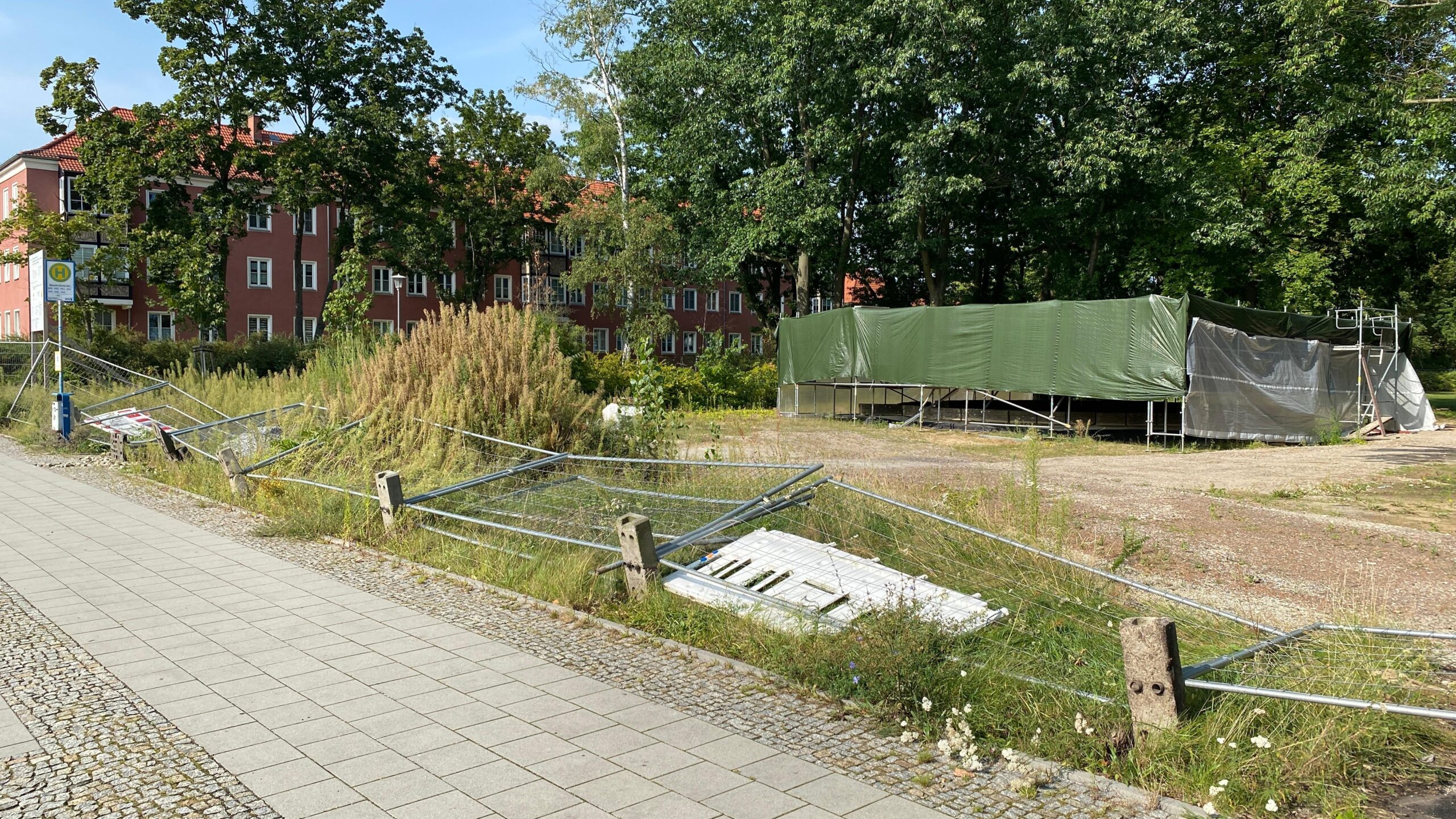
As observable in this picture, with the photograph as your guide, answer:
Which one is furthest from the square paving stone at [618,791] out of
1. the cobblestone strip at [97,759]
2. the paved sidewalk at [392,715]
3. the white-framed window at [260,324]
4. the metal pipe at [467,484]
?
the white-framed window at [260,324]

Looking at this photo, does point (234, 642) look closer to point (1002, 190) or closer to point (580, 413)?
point (580, 413)

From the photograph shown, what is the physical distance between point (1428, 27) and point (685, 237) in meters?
25.9

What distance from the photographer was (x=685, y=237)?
138ft

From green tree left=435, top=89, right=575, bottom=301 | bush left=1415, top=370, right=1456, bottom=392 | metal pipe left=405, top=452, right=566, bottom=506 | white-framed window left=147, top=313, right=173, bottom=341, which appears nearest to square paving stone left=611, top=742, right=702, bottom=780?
metal pipe left=405, top=452, right=566, bottom=506

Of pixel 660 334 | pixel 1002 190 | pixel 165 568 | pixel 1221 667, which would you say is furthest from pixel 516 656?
pixel 660 334

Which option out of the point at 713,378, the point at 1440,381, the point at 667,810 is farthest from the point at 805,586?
the point at 1440,381

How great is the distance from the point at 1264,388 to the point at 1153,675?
20.5m

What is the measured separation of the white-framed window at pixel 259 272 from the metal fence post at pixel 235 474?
161ft

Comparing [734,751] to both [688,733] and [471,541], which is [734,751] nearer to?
[688,733]

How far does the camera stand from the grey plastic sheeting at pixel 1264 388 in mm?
20438

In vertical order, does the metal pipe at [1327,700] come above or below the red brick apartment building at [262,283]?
below

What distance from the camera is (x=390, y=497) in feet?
28.4

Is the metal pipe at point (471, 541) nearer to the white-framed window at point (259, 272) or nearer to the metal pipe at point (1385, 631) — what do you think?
the metal pipe at point (1385, 631)

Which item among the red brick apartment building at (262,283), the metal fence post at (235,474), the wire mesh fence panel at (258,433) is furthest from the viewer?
the red brick apartment building at (262,283)
